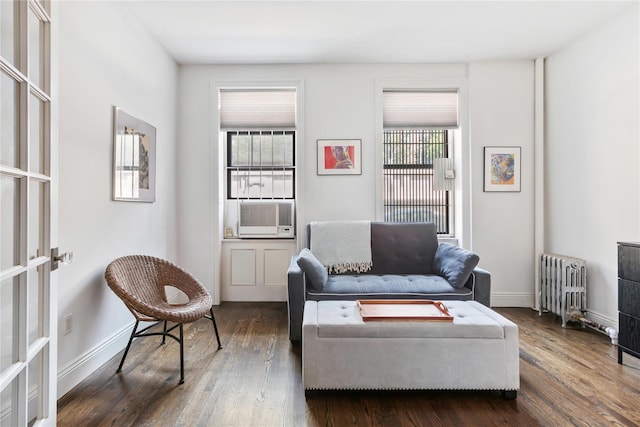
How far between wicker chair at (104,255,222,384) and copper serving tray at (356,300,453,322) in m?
1.11

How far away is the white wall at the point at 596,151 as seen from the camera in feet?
8.84

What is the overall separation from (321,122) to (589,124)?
2449 millimetres

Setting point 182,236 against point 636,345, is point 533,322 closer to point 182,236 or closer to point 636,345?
point 636,345

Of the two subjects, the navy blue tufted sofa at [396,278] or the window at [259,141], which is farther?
the window at [259,141]

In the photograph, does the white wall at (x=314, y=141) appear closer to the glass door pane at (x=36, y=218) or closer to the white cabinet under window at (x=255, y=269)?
the white cabinet under window at (x=255, y=269)

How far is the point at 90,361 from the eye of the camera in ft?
7.31

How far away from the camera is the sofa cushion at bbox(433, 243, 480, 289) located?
8.95 feet

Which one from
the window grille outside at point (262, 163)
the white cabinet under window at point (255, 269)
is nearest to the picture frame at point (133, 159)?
the window grille outside at point (262, 163)

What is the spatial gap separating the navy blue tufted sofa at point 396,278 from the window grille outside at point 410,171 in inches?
19.5

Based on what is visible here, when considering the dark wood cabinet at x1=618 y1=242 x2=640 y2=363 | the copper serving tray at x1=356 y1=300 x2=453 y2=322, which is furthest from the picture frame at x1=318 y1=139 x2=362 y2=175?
the dark wood cabinet at x1=618 y1=242 x2=640 y2=363

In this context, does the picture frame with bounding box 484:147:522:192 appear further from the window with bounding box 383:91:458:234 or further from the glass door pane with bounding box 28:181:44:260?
the glass door pane with bounding box 28:181:44:260

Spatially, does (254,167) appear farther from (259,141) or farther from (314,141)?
(314,141)

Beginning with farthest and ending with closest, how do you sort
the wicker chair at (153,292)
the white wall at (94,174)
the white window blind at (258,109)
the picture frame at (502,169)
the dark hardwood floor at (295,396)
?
the white window blind at (258,109) < the picture frame at (502,169) < the wicker chair at (153,292) < the white wall at (94,174) < the dark hardwood floor at (295,396)

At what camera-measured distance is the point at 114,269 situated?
2291 millimetres
